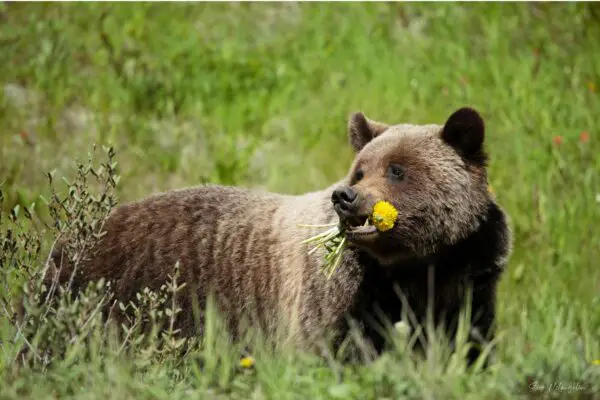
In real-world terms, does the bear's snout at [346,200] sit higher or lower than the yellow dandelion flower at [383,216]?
higher

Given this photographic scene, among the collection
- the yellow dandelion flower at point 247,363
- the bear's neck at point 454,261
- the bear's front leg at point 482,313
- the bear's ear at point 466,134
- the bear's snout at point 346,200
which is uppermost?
the bear's ear at point 466,134

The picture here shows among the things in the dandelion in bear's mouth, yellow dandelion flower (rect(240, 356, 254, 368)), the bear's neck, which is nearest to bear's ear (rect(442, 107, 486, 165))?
the bear's neck

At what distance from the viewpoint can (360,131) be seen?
5387 millimetres

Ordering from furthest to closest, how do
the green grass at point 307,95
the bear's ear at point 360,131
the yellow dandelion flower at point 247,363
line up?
the green grass at point 307,95 < the bear's ear at point 360,131 < the yellow dandelion flower at point 247,363

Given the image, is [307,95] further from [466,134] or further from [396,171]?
[396,171]

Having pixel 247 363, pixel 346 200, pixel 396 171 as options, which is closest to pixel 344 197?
pixel 346 200

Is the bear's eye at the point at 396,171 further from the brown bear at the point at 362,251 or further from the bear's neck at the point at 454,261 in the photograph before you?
the bear's neck at the point at 454,261

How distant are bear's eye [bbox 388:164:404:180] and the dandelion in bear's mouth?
22 centimetres

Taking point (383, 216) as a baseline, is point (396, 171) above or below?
above

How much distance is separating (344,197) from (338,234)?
0.37 m

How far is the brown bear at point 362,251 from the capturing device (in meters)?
4.81

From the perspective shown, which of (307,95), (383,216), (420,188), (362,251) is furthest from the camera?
(307,95)

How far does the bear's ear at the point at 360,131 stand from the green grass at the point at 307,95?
1829 mm

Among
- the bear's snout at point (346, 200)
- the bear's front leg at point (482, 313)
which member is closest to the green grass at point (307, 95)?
the bear's front leg at point (482, 313)
